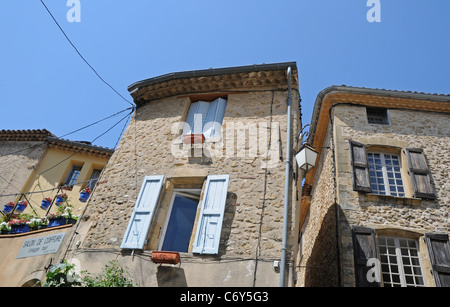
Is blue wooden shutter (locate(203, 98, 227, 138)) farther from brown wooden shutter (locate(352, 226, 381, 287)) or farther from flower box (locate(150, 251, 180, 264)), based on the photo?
brown wooden shutter (locate(352, 226, 381, 287))

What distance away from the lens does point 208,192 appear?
5996mm

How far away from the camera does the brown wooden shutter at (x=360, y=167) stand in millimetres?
7418

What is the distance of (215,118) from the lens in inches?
294

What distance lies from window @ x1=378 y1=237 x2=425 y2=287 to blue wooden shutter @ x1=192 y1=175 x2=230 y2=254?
3.72 meters

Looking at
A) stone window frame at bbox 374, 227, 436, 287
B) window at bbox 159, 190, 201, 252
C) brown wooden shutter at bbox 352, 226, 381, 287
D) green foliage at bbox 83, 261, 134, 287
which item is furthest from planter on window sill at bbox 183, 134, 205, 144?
stone window frame at bbox 374, 227, 436, 287

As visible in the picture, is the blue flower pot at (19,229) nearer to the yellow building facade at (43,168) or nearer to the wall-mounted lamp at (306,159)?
the yellow building facade at (43,168)

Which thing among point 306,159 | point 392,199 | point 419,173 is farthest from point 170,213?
point 419,173

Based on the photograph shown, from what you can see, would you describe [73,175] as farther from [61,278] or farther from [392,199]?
[392,199]

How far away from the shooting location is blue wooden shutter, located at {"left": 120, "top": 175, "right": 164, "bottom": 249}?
5.61m

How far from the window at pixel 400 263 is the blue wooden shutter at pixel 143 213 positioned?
4.86 meters

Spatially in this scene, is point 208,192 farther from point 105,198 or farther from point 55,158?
point 55,158
